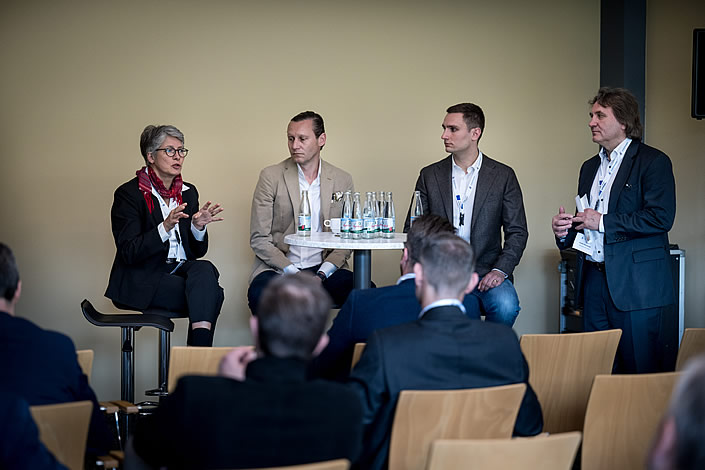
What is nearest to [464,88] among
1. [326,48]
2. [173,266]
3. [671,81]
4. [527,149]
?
[527,149]

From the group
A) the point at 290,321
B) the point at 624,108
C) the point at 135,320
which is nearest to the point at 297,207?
the point at 135,320

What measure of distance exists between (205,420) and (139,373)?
4339mm


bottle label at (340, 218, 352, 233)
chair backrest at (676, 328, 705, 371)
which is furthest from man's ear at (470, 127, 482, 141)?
chair backrest at (676, 328, 705, 371)

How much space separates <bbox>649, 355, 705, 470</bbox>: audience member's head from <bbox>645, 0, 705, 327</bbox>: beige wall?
17.4 ft

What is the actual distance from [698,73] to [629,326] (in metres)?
2.02

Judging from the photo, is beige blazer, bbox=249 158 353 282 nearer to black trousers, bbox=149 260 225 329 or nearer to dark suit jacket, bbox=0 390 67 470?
black trousers, bbox=149 260 225 329

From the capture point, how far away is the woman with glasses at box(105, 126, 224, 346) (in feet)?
14.5

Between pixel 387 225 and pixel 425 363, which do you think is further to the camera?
pixel 387 225

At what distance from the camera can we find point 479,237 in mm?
4980

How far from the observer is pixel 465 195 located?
16.6ft

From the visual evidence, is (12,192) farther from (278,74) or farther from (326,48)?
(326,48)

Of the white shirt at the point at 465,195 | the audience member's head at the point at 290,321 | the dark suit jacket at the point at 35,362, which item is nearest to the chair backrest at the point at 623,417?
the audience member's head at the point at 290,321

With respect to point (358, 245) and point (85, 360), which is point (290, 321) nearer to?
point (85, 360)

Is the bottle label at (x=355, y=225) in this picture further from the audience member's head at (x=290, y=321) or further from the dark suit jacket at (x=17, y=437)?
the dark suit jacket at (x=17, y=437)
